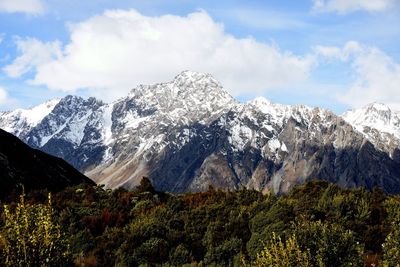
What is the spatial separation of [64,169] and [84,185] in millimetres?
18272

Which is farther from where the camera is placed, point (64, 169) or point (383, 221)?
point (64, 169)

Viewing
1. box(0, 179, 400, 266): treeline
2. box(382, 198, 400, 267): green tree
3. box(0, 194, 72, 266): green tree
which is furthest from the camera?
box(382, 198, 400, 267): green tree

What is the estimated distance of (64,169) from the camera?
6938 centimetres

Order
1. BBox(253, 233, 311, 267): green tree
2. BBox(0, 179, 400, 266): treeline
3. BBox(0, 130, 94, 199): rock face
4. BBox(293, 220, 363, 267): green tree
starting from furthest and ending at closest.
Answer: BBox(0, 130, 94, 199): rock face < BBox(293, 220, 363, 267): green tree < BBox(253, 233, 311, 267): green tree < BBox(0, 179, 400, 266): treeline

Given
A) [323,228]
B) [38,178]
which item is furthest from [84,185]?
[323,228]

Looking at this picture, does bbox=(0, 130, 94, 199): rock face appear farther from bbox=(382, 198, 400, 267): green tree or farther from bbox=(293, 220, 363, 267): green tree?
bbox=(382, 198, 400, 267): green tree

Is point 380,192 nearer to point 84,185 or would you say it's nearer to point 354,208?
point 354,208

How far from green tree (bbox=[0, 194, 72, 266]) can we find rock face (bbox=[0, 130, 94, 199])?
30.9 metres

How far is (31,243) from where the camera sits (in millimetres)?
14984

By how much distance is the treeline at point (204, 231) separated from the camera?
15852mm

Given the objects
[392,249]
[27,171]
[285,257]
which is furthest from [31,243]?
[27,171]

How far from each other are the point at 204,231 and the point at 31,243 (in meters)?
21.2

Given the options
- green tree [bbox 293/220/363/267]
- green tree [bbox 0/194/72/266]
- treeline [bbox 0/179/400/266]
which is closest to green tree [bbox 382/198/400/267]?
treeline [bbox 0/179/400/266]

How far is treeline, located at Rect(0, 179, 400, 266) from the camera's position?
15.9 metres
